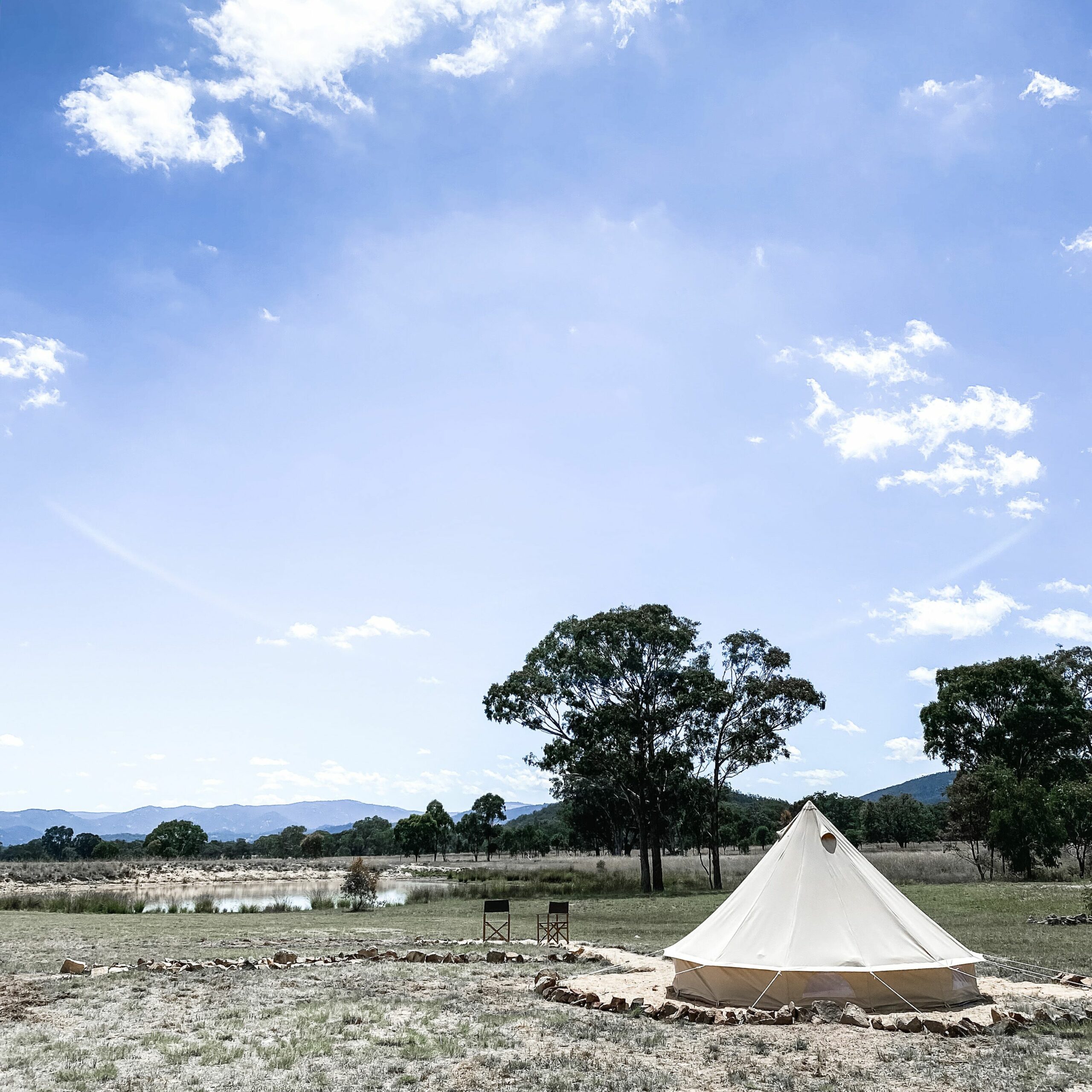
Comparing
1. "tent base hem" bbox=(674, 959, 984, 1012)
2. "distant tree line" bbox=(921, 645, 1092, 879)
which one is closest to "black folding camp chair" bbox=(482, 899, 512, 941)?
"tent base hem" bbox=(674, 959, 984, 1012)

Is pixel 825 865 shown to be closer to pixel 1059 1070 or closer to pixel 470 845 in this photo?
pixel 1059 1070

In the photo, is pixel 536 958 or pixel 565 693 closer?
pixel 536 958

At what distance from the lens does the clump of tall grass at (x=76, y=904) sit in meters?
30.1

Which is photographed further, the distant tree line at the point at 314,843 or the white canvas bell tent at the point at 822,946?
the distant tree line at the point at 314,843

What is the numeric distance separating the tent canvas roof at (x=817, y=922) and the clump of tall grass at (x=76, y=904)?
78.8ft

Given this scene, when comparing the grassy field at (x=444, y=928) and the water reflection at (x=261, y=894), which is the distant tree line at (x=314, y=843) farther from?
the grassy field at (x=444, y=928)

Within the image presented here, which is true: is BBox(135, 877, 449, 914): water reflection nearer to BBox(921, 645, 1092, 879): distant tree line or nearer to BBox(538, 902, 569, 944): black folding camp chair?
BBox(538, 902, 569, 944): black folding camp chair

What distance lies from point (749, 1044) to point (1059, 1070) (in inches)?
121

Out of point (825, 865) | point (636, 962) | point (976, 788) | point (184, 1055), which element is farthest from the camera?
point (976, 788)

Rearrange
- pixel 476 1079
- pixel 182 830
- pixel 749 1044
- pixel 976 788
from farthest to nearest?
pixel 182 830, pixel 976 788, pixel 749 1044, pixel 476 1079

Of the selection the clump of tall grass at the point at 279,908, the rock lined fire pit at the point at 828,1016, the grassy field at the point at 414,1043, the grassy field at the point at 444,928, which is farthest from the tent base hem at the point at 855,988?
the clump of tall grass at the point at 279,908

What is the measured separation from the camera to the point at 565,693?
4209cm

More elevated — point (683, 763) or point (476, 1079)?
point (683, 763)


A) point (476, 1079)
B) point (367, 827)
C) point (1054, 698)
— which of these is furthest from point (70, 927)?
point (367, 827)
